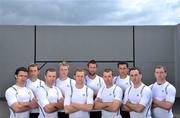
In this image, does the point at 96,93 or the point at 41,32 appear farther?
the point at 41,32

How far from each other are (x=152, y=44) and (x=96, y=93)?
9.15ft

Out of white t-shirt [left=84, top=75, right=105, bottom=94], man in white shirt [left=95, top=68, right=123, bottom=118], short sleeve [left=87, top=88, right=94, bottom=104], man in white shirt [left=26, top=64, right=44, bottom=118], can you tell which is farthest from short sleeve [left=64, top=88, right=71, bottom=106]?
white t-shirt [left=84, top=75, right=105, bottom=94]

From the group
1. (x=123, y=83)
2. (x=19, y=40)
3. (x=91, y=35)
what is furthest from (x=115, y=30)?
(x=123, y=83)

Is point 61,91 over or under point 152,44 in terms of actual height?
under

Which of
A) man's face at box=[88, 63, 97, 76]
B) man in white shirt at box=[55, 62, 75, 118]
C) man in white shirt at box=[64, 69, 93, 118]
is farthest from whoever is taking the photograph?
man's face at box=[88, 63, 97, 76]

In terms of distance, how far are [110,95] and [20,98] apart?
1.10 m

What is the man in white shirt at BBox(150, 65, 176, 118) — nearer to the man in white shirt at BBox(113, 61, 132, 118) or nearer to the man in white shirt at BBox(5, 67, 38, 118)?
the man in white shirt at BBox(113, 61, 132, 118)

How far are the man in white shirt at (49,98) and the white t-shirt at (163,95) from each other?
3.79 feet

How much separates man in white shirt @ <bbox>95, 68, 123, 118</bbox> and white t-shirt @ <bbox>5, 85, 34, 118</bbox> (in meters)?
0.85

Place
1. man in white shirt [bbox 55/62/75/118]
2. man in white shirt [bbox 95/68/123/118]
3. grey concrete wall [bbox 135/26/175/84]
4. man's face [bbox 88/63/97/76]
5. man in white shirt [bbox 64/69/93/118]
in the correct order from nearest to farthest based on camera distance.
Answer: man in white shirt [bbox 64/69/93/118], man in white shirt [bbox 95/68/123/118], man in white shirt [bbox 55/62/75/118], man's face [bbox 88/63/97/76], grey concrete wall [bbox 135/26/175/84]

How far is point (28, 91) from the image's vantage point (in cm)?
455

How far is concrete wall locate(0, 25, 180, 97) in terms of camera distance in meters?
7.12

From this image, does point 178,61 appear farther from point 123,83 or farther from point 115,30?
point 123,83

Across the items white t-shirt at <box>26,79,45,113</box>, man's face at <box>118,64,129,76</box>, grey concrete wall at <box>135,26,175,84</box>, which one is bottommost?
white t-shirt at <box>26,79,45,113</box>
